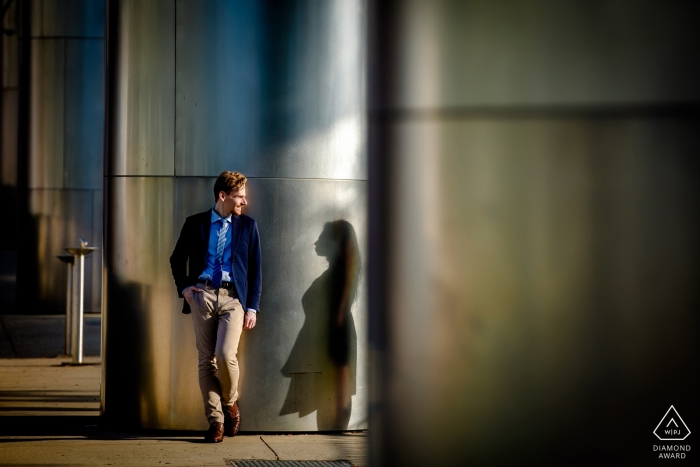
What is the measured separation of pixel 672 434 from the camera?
3535 millimetres

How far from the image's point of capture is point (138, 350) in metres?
7.92

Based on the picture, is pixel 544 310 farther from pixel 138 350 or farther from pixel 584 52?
pixel 138 350

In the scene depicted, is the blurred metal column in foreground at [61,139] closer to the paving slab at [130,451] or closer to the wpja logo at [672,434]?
the paving slab at [130,451]

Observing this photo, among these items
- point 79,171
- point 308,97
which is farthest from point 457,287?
point 79,171

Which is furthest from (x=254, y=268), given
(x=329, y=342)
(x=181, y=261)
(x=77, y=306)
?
(x=77, y=306)

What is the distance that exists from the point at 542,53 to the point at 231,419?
4.67 metres

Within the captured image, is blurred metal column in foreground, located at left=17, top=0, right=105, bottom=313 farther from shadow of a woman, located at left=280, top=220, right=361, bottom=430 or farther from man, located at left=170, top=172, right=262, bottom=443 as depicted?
man, located at left=170, top=172, right=262, bottom=443

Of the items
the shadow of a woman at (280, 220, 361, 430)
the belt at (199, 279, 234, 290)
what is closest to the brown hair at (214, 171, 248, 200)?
the belt at (199, 279, 234, 290)

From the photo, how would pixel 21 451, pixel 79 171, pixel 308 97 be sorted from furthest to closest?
pixel 79 171
pixel 308 97
pixel 21 451

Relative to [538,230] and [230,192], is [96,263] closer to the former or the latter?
[230,192]

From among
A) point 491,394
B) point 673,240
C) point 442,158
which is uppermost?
point 442,158

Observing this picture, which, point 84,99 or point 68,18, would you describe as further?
point 84,99

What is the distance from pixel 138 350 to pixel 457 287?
4.72 meters

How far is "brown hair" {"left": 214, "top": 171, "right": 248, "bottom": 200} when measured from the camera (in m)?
7.21
